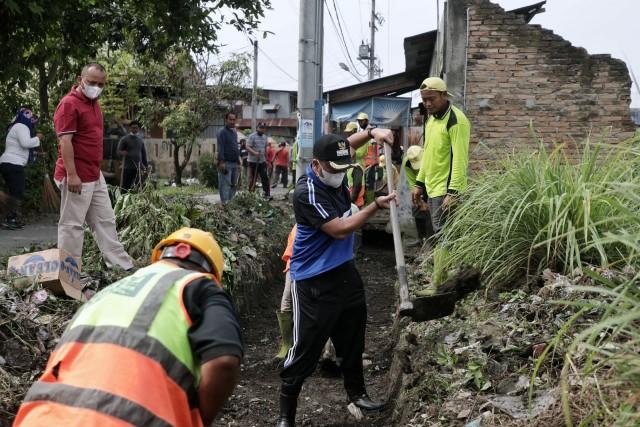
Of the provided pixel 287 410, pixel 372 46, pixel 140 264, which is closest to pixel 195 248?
pixel 287 410

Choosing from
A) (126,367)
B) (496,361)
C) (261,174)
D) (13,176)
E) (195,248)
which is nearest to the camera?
(126,367)

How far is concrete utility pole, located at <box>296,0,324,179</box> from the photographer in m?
9.02

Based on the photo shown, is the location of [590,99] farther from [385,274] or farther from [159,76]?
[159,76]

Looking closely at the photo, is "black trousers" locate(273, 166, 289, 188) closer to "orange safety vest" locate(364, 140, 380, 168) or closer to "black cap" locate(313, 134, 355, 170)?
"orange safety vest" locate(364, 140, 380, 168)

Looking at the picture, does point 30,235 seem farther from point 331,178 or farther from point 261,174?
point 261,174

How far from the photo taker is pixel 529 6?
12.8 metres

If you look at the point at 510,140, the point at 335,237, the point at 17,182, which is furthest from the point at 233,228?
the point at 335,237

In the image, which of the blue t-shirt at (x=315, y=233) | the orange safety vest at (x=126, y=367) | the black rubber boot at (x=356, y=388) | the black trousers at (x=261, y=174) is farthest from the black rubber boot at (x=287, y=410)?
the black trousers at (x=261, y=174)

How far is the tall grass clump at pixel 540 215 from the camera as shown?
13.6 feet

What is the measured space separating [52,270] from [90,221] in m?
1.19

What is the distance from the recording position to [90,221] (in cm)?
632

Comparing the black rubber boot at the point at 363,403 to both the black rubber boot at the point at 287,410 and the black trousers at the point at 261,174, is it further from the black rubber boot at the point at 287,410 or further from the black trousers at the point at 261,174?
the black trousers at the point at 261,174

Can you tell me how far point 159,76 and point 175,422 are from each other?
21.9m

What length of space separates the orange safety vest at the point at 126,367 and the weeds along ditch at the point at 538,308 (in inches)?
52.5
